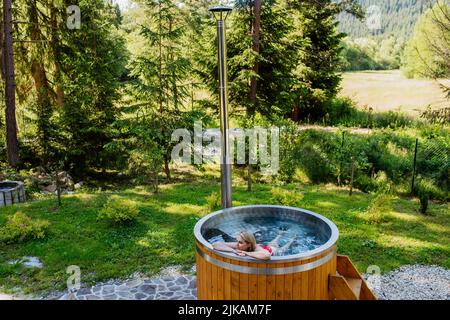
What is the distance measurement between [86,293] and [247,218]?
2.56 meters

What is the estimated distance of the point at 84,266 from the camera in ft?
21.3

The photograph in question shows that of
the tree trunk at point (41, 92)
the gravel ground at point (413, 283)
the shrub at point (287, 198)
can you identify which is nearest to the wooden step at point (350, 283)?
the gravel ground at point (413, 283)

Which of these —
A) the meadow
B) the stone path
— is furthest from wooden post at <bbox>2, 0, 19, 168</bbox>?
the meadow

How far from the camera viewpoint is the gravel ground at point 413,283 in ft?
18.7

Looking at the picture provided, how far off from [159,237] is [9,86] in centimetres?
685

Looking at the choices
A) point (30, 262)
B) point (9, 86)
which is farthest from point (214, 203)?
point (9, 86)

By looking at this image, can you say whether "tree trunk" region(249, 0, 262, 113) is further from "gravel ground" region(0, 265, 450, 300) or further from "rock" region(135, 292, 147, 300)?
"rock" region(135, 292, 147, 300)

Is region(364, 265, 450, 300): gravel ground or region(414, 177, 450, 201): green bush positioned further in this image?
region(414, 177, 450, 201): green bush

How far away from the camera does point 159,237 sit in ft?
25.0

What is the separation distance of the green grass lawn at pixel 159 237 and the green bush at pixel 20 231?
152 mm

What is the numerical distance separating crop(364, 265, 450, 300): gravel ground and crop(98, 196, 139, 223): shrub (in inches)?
181

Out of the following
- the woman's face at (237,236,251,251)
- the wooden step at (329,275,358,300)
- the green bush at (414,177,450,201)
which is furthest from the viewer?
the green bush at (414,177,450,201)

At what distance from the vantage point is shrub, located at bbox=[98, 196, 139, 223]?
7961mm
